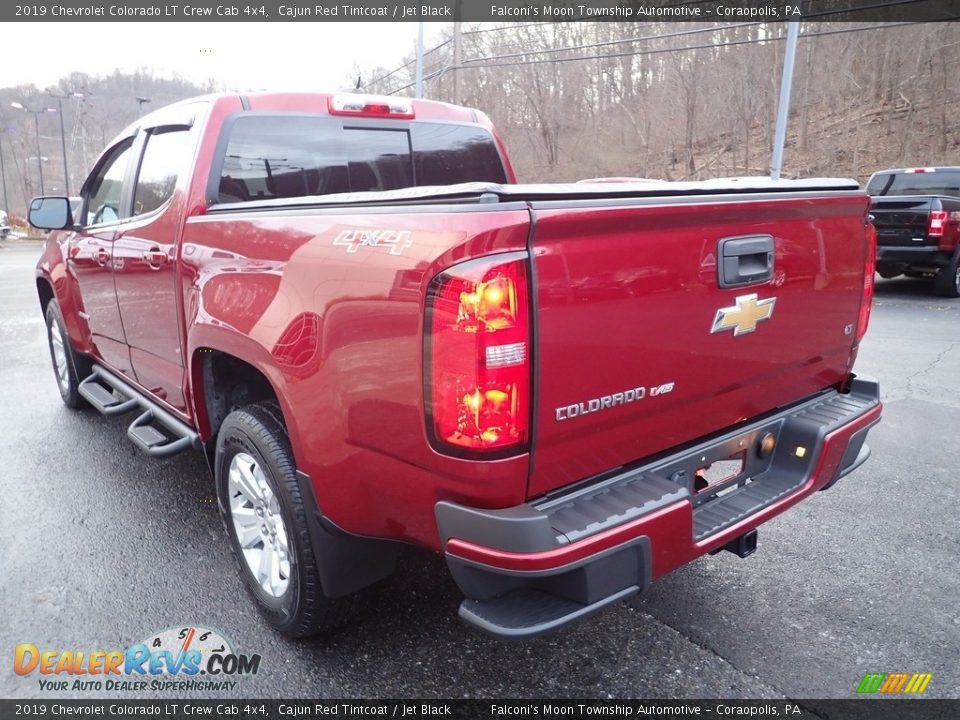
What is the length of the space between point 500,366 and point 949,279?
38.4ft

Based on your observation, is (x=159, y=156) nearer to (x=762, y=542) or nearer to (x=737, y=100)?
(x=762, y=542)

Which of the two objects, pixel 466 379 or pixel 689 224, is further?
pixel 689 224

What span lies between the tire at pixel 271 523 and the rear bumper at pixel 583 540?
27.8 inches

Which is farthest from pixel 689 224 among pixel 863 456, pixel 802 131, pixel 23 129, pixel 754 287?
pixel 23 129

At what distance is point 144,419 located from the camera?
3.77 metres

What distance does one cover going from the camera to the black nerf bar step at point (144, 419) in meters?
3.28

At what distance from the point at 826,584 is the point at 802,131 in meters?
31.8

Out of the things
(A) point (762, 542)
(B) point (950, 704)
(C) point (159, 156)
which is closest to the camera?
(B) point (950, 704)

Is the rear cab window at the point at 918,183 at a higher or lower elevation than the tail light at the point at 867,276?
higher

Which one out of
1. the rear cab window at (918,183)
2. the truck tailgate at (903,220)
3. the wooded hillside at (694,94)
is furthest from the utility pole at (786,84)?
the wooded hillside at (694,94)

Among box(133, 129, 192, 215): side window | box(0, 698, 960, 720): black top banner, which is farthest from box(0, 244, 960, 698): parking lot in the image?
box(133, 129, 192, 215): side window

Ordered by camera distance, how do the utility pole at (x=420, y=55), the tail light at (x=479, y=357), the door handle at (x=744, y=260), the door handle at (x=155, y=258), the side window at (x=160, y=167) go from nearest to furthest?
the tail light at (x=479, y=357) → the door handle at (x=744, y=260) → the door handle at (x=155, y=258) → the side window at (x=160, y=167) → the utility pole at (x=420, y=55)

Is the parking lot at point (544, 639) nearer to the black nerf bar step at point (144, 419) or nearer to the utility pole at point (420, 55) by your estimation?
the black nerf bar step at point (144, 419)

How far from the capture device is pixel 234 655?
8.56 feet
